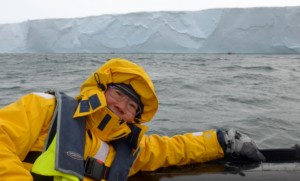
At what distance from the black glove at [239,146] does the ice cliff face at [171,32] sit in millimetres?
28709

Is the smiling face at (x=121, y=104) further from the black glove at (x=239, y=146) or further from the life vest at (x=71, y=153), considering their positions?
the black glove at (x=239, y=146)

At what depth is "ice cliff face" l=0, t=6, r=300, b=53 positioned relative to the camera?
30250 millimetres

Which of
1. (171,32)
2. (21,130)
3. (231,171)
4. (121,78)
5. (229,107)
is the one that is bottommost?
(229,107)

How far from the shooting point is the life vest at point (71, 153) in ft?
5.43

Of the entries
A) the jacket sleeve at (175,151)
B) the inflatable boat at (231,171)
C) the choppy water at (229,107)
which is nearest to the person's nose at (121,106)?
the jacket sleeve at (175,151)

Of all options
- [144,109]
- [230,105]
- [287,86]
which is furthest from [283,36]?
[144,109]

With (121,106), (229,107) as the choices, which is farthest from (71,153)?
(229,107)

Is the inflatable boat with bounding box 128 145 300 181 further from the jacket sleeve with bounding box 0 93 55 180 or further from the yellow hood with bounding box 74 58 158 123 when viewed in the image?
the jacket sleeve with bounding box 0 93 55 180

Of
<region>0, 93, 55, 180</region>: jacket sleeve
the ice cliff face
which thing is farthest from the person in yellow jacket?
the ice cliff face

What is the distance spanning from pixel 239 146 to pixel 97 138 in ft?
2.97

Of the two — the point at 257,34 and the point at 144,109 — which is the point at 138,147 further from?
the point at 257,34

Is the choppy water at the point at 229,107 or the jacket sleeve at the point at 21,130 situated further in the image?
the choppy water at the point at 229,107

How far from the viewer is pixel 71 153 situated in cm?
170

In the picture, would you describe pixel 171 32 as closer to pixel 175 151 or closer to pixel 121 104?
pixel 175 151
